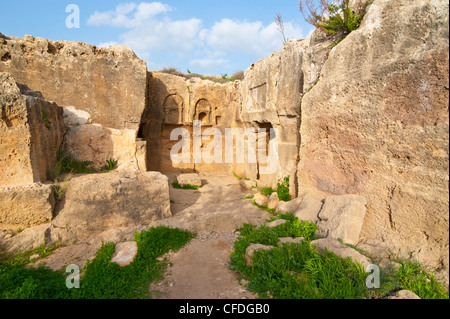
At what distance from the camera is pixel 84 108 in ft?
19.6

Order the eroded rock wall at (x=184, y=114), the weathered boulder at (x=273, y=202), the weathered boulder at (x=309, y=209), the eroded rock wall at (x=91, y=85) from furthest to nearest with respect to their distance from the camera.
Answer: the eroded rock wall at (x=184, y=114), the eroded rock wall at (x=91, y=85), the weathered boulder at (x=273, y=202), the weathered boulder at (x=309, y=209)

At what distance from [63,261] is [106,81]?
14.6 ft

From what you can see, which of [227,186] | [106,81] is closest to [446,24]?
[227,186]

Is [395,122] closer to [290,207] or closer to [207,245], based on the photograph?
[290,207]

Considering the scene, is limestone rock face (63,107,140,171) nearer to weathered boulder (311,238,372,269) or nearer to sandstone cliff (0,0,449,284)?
sandstone cliff (0,0,449,284)

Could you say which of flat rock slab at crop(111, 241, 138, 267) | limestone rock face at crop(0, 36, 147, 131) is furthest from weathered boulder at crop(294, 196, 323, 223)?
limestone rock face at crop(0, 36, 147, 131)

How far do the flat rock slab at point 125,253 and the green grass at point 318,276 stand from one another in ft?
3.93

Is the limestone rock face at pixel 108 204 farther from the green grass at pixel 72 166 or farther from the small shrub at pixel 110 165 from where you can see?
the small shrub at pixel 110 165

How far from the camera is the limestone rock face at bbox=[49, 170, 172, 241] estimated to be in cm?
366

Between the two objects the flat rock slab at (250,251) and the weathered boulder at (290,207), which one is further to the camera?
the weathered boulder at (290,207)

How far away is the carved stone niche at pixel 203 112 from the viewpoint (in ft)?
29.6

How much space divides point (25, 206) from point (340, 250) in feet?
13.0

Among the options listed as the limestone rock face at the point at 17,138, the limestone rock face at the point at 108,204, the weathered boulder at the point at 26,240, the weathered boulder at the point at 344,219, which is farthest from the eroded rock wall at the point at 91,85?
the weathered boulder at the point at 344,219
